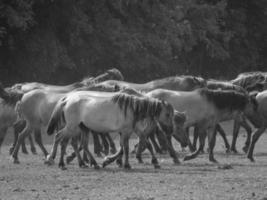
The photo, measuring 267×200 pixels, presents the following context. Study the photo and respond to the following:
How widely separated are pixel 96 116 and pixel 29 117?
3.04 m

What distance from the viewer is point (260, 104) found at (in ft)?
63.9

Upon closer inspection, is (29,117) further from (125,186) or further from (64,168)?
(125,186)

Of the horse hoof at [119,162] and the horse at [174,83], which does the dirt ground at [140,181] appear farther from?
the horse at [174,83]

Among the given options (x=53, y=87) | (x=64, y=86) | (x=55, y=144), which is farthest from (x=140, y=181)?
(x=64, y=86)

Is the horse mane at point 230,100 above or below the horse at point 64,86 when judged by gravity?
below

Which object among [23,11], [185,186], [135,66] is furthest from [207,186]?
[135,66]

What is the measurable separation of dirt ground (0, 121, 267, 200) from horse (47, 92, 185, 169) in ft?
2.10

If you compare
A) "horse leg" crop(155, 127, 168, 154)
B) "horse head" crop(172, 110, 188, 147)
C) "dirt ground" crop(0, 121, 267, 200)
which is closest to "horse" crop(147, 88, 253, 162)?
"horse head" crop(172, 110, 188, 147)

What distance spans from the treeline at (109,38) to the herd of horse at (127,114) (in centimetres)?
1196

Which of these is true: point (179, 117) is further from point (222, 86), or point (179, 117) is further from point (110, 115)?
point (222, 86)

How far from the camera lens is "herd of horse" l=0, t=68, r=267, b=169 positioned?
16.8 meters

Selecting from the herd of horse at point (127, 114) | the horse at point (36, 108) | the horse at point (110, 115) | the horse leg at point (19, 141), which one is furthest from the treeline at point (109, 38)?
the horse at point (110, 115)

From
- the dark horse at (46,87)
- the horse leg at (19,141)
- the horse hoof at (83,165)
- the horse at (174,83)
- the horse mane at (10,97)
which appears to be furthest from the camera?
the horse at (174,83)

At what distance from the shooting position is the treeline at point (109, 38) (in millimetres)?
35719
